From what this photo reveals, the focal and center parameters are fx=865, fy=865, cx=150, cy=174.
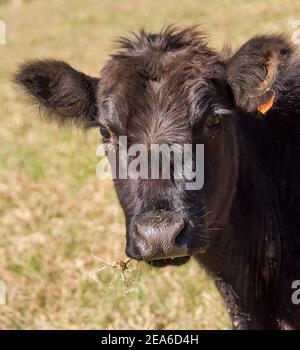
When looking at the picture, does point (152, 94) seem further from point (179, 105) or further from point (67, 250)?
point (67, 250)

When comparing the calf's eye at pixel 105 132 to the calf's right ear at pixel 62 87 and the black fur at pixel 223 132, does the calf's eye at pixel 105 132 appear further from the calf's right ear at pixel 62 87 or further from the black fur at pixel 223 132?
the calf's right ear at pixel 62 87

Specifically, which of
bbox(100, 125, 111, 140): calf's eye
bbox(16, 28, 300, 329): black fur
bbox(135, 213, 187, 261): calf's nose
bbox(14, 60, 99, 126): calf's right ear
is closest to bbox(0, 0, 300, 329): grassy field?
bbox(14, 60, 99, 126): calf's right ear

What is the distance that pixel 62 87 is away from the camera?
571cm

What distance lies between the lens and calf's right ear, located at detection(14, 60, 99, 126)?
223 inches

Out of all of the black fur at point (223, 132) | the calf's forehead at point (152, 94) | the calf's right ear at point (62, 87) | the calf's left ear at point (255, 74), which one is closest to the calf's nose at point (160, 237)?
the black fur at point (223, 132)

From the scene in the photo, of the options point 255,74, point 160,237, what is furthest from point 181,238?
point 255,74

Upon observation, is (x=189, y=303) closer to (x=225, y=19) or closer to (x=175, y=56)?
(x=175, y=56)

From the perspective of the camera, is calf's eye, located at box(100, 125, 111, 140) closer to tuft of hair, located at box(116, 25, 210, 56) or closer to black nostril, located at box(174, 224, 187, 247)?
tuft of hair, located at box(116, 25, 210, 56)

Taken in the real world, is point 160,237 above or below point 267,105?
below

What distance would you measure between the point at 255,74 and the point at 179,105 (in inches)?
20.6

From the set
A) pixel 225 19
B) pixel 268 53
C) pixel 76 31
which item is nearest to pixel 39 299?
pixel 268 53

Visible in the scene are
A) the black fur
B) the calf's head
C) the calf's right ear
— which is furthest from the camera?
the calf's right ear

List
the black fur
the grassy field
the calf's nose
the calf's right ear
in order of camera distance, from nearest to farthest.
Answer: the calf's nose < the black fur < the calf's right ear < the grassy field

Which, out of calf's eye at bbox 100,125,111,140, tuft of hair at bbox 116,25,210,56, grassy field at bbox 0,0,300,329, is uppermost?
tuft of hair at bbox 116,25,210,56
